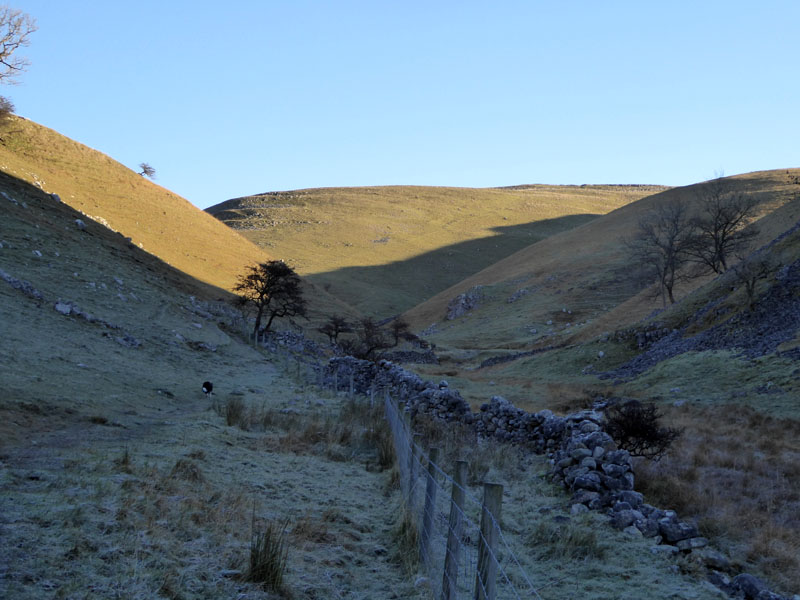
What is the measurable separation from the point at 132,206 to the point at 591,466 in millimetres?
59158

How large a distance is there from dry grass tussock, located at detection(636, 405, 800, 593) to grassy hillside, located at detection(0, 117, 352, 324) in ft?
130

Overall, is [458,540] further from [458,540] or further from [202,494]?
[202,494]

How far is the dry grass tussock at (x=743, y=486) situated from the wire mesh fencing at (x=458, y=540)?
2.99 metres

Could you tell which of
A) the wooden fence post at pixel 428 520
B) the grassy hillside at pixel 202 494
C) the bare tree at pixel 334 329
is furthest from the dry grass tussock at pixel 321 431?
the bare tree at pixel 334 329

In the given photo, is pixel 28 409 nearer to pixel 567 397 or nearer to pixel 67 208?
pixel 567 397

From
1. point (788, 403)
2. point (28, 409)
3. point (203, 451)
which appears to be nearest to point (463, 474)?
point (203, 451)

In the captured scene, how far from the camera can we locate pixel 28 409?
462 inches

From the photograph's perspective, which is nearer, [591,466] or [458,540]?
[458,540]

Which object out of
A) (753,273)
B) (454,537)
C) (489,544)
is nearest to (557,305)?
(753,273)

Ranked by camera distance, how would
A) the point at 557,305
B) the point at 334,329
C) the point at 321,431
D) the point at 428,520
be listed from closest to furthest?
the point at 428,520 → the point at 321,431 → the point at 334,329 → the point at 557,305

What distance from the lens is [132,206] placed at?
2365 inches

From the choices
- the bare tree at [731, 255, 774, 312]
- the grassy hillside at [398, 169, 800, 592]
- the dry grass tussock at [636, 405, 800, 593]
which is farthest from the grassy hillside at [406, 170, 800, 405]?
the dry grass tussock at [636, 405, 800, 593]

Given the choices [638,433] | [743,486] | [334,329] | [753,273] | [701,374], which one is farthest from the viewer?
[334,329]

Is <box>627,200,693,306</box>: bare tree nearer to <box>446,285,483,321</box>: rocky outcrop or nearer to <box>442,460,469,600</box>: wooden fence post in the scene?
<box>446,285,483,321</box>: rocky outcrop
